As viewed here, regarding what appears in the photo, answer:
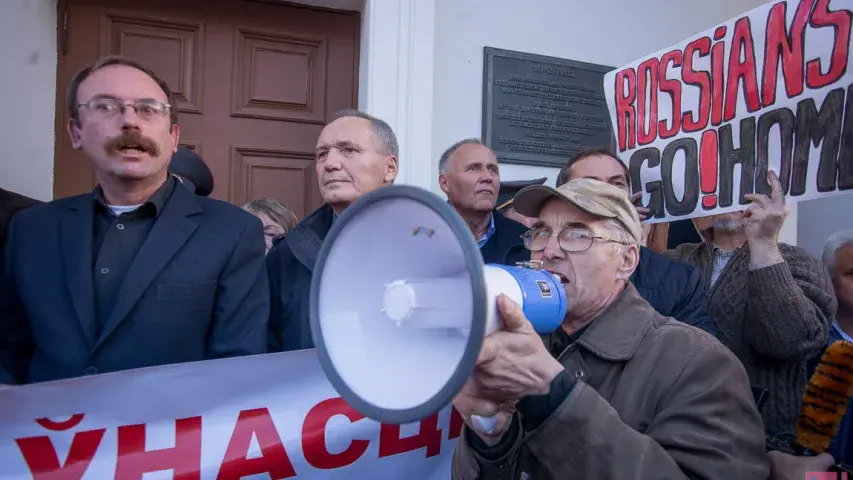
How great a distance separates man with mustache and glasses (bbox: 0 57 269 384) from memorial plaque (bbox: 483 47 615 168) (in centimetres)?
257

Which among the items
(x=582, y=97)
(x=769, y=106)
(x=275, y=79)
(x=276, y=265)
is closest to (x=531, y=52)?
(x=582, y=97)

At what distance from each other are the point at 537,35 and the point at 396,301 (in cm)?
381

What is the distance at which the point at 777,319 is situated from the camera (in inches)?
90.2

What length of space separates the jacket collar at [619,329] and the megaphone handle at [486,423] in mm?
330

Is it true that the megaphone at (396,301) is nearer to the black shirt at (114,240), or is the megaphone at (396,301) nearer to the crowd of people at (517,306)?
the crowd of people at (517,306)

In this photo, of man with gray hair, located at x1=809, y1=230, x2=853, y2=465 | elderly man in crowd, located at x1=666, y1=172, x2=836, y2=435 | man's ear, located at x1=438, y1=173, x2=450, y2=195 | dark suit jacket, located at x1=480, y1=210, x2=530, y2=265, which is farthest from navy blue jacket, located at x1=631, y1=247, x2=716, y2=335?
man's ear, located at x1=438, y1=173, x2=450, y2=195

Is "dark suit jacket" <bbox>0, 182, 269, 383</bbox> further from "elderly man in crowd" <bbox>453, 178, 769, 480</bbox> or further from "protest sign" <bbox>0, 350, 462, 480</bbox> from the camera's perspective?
"elderly man in crowd" <bbox>453, 178, 769, 480</bbox>

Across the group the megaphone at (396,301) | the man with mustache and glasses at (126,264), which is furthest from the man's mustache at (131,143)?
the megaphone at (396,301)

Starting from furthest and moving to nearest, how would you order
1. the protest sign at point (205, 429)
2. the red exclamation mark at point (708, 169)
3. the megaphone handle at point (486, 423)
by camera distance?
the red exclamation mark at point (708, 169), the protest sign at point (205, 429), the megaphone handle at point (486, 423)

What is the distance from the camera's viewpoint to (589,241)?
68.1 inches

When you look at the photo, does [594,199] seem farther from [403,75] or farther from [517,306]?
[403,75]

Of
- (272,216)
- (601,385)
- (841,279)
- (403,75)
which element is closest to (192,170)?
(272,216)

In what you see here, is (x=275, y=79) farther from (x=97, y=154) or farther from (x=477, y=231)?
(x=97, y=154)

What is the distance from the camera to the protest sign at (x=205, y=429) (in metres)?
1.70
